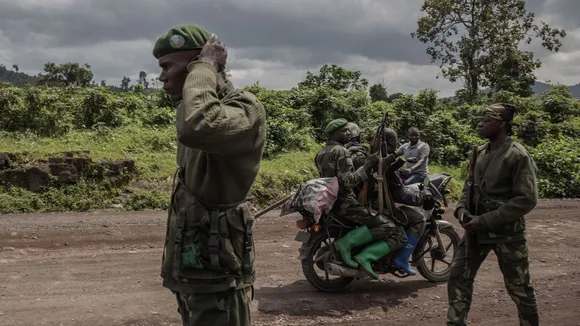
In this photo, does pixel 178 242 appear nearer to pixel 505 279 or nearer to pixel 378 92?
pixel 505 279

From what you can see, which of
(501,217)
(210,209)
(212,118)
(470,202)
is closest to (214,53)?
(212,118)

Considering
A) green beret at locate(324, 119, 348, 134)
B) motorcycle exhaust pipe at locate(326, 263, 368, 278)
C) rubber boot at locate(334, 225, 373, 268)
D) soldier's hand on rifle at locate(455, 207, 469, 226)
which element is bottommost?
motorcycle exhaust pipe at locate(326, 263, 368, 278)

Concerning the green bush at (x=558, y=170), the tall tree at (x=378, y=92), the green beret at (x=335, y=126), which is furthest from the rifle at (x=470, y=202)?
the tall tree at (x=378, y=92)

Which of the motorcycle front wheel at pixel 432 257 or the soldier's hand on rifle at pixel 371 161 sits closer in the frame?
the soldier's hand on rifle at pixel 371 161

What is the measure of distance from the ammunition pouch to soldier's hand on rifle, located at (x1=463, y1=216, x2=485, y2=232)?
2.99m

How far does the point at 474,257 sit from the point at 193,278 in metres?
3.33

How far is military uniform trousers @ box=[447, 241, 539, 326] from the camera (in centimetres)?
489

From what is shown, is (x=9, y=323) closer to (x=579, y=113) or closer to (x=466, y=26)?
(x=579, y=113)

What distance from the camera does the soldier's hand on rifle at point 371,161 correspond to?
617cm

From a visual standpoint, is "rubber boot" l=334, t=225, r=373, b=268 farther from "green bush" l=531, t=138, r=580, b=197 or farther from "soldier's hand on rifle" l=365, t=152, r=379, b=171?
"green bush" l=531, t=138, r=580, b=197

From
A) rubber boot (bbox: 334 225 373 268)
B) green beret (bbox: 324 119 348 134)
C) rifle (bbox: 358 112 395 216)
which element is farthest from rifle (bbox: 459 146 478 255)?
green beret (bbox: 324 119 348 134)

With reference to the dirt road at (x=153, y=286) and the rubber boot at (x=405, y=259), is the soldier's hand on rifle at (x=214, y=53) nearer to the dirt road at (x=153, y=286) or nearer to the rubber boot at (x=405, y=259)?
the dirt road at (x=153, y=286)

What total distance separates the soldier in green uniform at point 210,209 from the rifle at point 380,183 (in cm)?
373

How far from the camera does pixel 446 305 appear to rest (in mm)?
6398
